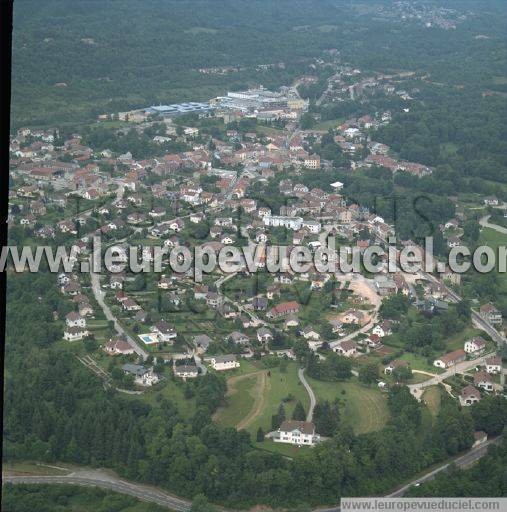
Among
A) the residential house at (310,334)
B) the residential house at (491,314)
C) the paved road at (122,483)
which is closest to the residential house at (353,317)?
the residential house at (310,334)

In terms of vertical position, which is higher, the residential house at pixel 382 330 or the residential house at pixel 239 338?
the residential house at pixel 382 330

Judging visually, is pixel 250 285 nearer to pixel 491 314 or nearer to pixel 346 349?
pixel 346 349

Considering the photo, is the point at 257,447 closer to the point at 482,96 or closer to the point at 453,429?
the point at 453,429

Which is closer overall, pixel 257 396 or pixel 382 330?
pixel 257 396

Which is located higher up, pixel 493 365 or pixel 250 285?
pixel 493 365

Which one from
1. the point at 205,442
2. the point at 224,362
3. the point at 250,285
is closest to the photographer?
the point at 205,442

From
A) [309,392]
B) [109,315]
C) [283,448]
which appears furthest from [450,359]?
[109,315]

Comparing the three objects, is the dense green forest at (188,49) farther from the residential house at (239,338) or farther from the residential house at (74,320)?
the residential house at (239,338)

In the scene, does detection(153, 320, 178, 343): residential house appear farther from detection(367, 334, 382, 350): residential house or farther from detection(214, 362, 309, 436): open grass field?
detection(367, 334, 382, 350): residential house
